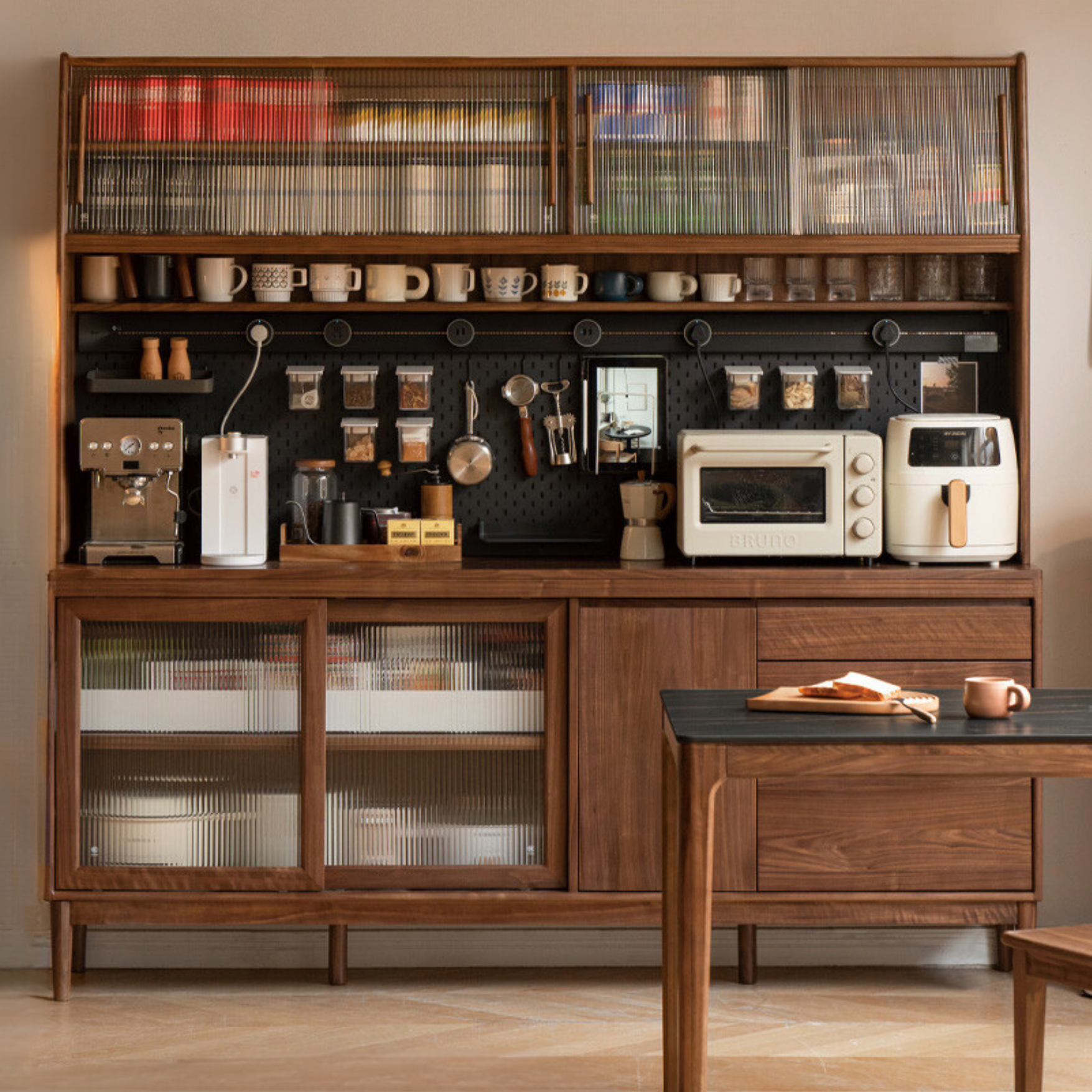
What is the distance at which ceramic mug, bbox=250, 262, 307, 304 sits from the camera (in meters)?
3.69

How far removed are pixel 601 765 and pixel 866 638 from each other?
0.72 metres

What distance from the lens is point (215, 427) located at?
3.85 metres

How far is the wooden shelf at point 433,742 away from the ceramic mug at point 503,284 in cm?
115

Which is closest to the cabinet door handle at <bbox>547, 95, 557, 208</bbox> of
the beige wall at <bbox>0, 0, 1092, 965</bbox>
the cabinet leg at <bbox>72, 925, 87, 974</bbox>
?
the beige wall at <bbox>0, 0, 1092, 965</bbox>

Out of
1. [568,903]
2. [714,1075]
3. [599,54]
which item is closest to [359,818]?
[568,903]

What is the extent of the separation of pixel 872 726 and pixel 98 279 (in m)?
2.49

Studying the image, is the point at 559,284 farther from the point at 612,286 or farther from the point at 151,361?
the point at 151,361

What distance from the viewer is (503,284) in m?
3.69

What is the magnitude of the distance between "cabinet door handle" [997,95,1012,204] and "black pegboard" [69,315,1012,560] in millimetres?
478

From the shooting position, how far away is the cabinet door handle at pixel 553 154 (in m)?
3.51

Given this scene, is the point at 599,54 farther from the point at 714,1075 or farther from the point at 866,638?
the point at 714,1075

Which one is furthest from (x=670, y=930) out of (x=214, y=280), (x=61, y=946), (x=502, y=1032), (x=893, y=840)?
(x=214, y=280)

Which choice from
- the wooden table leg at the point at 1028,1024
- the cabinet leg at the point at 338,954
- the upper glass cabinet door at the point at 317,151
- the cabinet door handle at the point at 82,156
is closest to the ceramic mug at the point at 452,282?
the upper glass cabinet door at the point at 317,151

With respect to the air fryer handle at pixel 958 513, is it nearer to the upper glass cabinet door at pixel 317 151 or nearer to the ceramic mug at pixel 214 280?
the upper glass cabinet door at pixel 317 151
